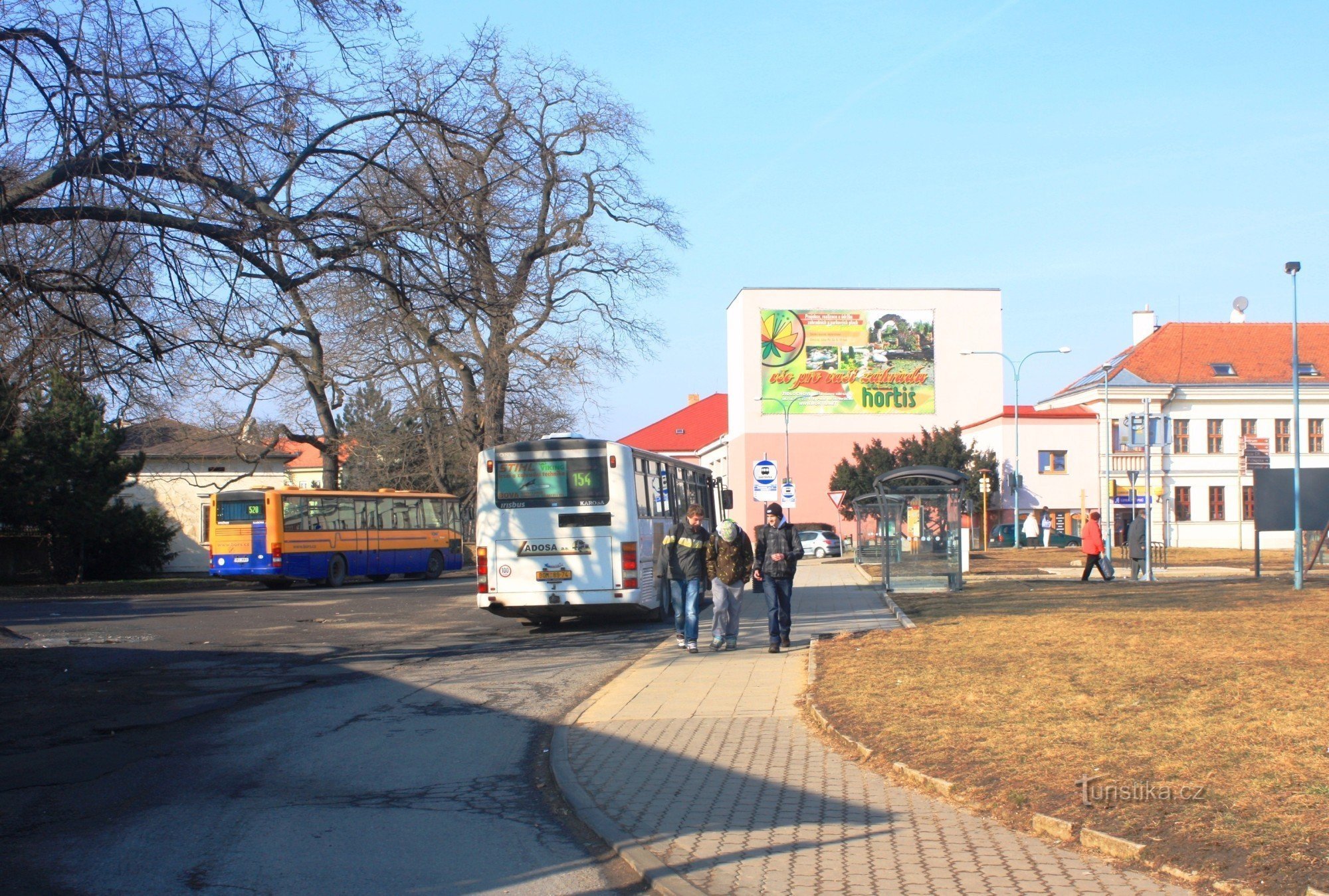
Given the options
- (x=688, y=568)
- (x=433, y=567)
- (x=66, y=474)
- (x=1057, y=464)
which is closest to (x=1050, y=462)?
(x=1057, y=464)

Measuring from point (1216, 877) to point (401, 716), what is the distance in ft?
23.7

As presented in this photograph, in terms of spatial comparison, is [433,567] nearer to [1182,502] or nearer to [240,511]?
[240,511]

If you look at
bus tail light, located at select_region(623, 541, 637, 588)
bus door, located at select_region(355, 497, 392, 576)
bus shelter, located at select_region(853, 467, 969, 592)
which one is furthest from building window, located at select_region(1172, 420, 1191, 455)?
bus tail light, located at select_region(623, 541, 637, 588)

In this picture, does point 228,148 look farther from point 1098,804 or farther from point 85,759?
point 1098,804

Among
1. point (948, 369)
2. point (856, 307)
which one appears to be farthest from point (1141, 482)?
point (856, 307)

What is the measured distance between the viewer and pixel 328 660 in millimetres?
14578

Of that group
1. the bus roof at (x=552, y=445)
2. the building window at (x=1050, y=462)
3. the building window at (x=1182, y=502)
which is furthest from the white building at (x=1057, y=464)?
the bus roof at (x=552, y=445)

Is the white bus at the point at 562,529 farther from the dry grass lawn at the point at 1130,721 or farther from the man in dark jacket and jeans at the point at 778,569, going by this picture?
the dry grass lawn at the point at 1130,721

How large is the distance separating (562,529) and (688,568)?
12.5ft

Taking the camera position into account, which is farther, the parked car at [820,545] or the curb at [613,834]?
the parked car at [820,545]

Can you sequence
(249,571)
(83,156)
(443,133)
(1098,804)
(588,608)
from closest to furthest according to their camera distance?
(1098,804)
(83,156)
(443,133)
(588,608)
(249,571)

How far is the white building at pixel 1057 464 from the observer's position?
63375 mm

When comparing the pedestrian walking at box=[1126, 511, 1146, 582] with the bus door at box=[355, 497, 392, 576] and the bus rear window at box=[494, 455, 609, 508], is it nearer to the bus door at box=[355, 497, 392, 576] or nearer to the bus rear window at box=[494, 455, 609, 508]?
the bus rear window at box=[494, 455, 609, 508]

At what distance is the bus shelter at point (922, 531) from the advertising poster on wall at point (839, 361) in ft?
151
